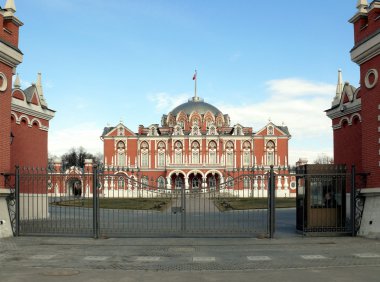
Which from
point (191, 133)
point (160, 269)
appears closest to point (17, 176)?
point (160, 269)

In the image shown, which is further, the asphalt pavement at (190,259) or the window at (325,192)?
the window at (325,192)

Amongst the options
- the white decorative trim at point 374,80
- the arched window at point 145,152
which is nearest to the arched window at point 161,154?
the arched window at point 145,152

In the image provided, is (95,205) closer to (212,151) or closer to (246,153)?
(212,151)

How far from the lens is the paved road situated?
9148mm

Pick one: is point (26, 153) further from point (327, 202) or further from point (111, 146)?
point (111, 146)

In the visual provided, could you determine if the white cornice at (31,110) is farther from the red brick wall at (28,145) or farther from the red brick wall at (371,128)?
the red brick wall at (371,128)

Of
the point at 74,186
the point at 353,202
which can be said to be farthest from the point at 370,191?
the point at 74,186

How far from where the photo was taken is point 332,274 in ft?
30.2

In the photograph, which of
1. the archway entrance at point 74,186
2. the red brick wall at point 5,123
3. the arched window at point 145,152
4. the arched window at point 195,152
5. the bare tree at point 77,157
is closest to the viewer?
the red brick wall at point 5,123

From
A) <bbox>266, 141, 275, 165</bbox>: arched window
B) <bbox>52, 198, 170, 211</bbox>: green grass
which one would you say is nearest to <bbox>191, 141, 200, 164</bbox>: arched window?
<bbox>266, 141, 275, 165</bbox>: arched window

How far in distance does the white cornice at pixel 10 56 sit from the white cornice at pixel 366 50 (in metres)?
12.1

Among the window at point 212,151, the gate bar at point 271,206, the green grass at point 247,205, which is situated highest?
the window at point 212,151

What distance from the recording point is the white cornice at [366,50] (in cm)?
1449

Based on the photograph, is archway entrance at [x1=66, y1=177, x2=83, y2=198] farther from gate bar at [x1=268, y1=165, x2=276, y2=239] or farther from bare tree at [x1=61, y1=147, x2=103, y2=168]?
bare tree at [x1=61, y1=147, x2=103, y2=168]
